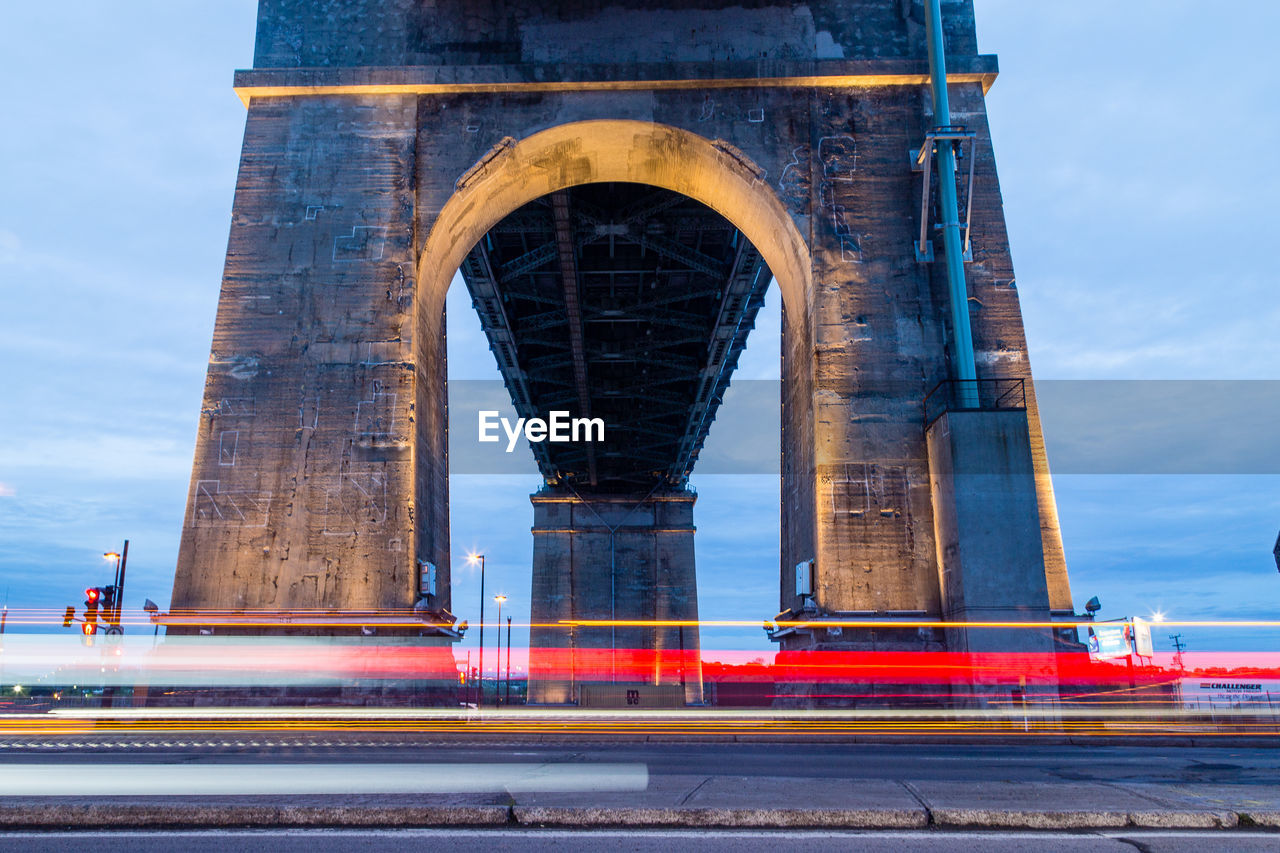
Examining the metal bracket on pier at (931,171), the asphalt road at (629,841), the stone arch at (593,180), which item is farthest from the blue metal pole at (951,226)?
the asphalt road at (629,841)

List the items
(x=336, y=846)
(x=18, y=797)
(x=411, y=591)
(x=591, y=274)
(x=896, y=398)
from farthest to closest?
(x=591, y=274) < (x=896, y=398) < (x=411, y=591) < (x=18, y=797) < (x=336, y=846)

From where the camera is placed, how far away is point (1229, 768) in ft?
30.7

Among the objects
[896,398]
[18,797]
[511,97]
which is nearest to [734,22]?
[511,97]

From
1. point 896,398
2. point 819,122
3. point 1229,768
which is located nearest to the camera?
point 1229,768

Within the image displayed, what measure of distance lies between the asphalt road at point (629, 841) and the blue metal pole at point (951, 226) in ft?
48.1

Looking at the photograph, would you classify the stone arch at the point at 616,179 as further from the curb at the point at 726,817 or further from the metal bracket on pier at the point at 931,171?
the curb at the point at 726,817

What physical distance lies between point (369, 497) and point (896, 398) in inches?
438

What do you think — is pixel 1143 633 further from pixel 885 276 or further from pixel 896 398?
pixel 885 276

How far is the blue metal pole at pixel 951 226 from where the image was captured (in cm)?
1931

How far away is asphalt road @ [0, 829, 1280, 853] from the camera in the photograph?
505 cm

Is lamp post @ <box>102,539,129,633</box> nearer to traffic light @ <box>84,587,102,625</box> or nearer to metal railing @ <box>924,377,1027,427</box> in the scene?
traffic light @ <box>84,587,102,625</box>

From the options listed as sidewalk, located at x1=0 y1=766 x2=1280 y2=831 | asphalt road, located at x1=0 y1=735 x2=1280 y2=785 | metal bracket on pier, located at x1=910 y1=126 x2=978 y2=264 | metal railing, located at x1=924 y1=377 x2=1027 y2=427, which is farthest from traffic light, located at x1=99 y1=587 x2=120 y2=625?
metal bracket on pier, located at x1=910 y1=126 x2=978 y2=264

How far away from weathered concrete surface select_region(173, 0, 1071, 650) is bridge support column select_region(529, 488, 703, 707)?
34.1 meters

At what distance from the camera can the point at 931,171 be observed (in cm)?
2045
